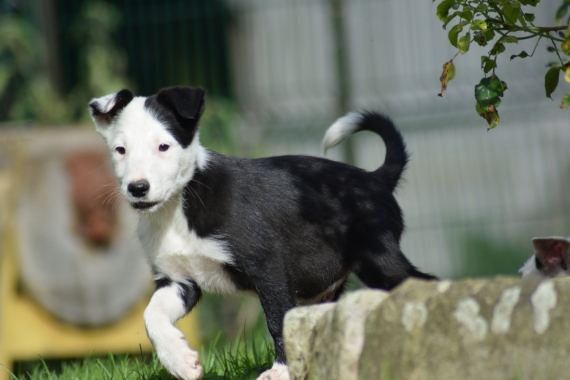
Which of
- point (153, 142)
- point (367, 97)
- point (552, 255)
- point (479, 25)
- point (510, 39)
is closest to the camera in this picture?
point (479, 25)

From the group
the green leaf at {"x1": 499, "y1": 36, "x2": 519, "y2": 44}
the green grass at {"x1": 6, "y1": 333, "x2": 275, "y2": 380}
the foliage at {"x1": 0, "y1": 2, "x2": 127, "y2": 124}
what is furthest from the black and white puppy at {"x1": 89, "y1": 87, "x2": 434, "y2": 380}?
the foliage at {"x1": 0, "y1": 2, "x2": 127, "y2": 124}

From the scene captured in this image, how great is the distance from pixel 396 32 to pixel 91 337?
14.2 ft

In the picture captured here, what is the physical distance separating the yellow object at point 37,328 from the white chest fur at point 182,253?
8.89 ft

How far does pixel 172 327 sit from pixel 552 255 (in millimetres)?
1960

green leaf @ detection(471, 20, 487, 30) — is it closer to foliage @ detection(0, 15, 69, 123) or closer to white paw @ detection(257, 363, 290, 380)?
white paw @ detection(257, 363, 290, 380)

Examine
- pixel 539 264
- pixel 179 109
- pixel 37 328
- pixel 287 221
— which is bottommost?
pixel 37 328

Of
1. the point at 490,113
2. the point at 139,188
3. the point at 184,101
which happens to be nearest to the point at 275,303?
the point at 139,188

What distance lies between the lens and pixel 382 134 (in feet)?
15.4

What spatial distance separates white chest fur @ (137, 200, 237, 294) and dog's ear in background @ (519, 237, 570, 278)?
61.5 inches

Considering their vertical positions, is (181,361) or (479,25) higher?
(479,25)

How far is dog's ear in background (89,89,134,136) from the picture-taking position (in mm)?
4102

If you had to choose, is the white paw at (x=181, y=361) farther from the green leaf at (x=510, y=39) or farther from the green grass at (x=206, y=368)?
the green leaf at (x=510, y=39)

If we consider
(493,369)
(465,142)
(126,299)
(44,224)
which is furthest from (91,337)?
(493,369)

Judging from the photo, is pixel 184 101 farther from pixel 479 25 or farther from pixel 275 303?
pixel 479 25
